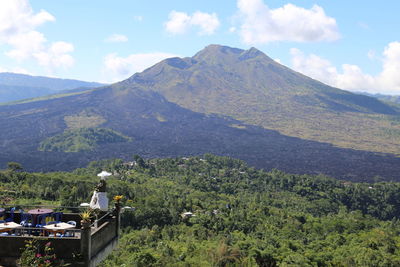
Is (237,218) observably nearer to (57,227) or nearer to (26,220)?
(26,220)

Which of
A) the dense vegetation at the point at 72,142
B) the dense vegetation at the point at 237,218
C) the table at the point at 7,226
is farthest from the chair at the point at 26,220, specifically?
the dense vegetation at the point at 72,142

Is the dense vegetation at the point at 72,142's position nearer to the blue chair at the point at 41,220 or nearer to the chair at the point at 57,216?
the chair at the point at 57,216

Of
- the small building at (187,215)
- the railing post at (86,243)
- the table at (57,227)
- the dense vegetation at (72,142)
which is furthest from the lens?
the dense vegetation at (72,142)

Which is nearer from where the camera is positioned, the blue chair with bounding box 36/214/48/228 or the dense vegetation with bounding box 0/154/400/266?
the blue chair with bounding box 36/214/48/228

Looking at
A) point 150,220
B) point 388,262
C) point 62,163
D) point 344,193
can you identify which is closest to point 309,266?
point 388,262

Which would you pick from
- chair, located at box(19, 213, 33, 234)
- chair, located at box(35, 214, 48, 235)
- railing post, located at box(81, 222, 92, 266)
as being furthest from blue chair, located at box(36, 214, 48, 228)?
railing post, located at box(81, 222, 92, 266)

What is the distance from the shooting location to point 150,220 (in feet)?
183

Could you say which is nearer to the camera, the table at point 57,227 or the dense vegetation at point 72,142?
the table at point 57,227

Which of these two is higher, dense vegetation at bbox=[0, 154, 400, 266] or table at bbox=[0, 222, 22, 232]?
table at bbox=[0, 222, 22, 232]

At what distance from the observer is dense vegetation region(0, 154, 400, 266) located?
41469 millimetres

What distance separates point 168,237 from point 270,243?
1294 cm

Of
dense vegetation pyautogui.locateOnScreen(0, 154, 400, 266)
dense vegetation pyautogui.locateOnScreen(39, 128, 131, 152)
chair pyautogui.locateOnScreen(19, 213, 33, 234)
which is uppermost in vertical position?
chair pyautogui.locateOnScreen(19, 213, 33, 234)

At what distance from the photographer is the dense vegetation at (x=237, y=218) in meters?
41.5

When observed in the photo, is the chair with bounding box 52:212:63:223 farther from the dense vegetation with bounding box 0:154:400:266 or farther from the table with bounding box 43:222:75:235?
the dense vegetation with bounding box 0:154:400:266
